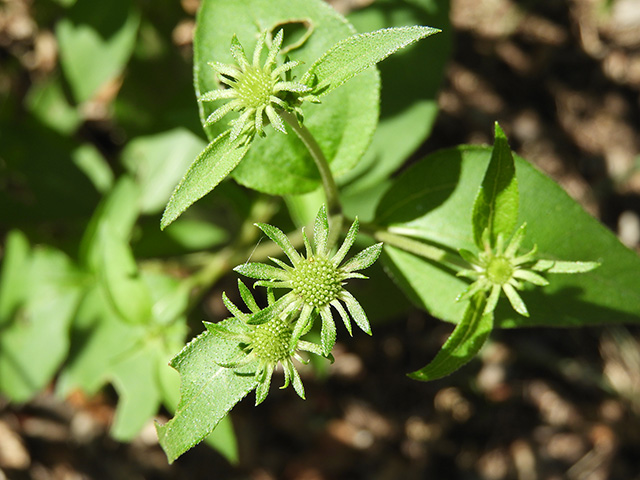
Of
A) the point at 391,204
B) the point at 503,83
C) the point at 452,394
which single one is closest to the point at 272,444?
the point at 452,394

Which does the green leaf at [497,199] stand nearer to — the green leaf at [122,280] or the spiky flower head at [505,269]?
the spiky flower head at [505,269]

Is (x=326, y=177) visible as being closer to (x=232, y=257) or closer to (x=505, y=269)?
(x=505, y=269)

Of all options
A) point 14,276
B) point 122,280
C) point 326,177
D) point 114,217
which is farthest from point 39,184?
point 326,177

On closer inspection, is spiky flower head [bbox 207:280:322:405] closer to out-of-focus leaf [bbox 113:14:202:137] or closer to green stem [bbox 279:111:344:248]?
green stem [bbox 279:111:344:248]

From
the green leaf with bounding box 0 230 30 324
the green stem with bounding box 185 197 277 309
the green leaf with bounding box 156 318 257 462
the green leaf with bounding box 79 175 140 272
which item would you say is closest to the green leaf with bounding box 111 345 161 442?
the green stem with bounding box 185 197 277 309

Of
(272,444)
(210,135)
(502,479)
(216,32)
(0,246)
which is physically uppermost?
(216,32)

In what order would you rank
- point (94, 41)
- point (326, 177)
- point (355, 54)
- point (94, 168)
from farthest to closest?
1. point (94, 168)
2. point (94, 41)
3. point (326, 177)
4. point (355, 54)

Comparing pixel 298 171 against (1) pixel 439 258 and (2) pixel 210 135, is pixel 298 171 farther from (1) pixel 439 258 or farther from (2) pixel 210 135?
(1) pixel 439 258

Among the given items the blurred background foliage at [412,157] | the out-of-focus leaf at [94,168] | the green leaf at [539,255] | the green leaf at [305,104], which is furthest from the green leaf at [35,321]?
the green leaf at [539,255]
